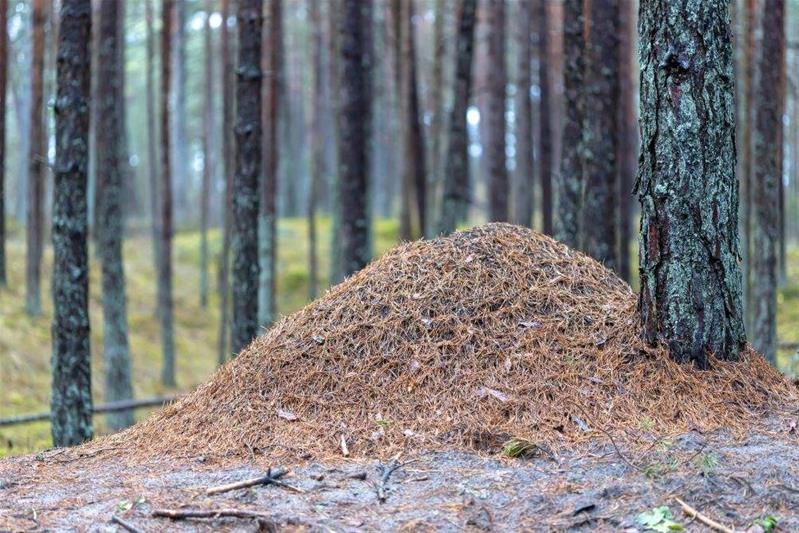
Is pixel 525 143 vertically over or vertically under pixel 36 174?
over

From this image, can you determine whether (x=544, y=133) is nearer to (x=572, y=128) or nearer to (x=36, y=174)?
(x=572, y=128)

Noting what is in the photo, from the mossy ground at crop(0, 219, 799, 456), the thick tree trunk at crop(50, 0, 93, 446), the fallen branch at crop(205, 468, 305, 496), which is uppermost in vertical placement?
the thick tree trunk at crop(50, 0, 93, 446)

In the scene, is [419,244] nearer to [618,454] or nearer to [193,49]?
[618,454]

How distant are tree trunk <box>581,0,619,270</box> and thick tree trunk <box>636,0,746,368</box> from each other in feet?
15.0

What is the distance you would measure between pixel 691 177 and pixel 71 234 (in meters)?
5.55

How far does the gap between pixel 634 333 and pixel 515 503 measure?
1.99 m

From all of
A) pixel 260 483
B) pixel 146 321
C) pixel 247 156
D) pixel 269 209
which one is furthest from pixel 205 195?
pixel 260 483

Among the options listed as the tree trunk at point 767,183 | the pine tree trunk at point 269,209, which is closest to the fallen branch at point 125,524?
the pine tree trunk at point 269,209

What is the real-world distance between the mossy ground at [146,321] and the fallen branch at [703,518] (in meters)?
6.88

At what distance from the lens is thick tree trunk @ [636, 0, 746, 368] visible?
5773 mm

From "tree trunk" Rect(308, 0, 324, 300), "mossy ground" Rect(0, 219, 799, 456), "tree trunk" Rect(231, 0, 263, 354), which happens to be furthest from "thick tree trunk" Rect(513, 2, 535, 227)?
"tree trunk" Rect(231, 0, 263, 354)

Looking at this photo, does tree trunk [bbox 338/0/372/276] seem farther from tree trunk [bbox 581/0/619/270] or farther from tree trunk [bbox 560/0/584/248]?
tree trunk [bbox 581/0/619/270]

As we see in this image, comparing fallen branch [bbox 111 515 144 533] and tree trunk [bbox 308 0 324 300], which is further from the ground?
tree trunk [bbox 308 0 324 300]

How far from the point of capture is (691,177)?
18.9 feet
